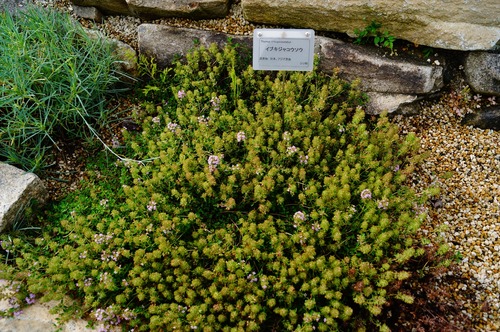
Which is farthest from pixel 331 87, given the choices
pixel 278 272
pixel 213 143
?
pixel 278 272

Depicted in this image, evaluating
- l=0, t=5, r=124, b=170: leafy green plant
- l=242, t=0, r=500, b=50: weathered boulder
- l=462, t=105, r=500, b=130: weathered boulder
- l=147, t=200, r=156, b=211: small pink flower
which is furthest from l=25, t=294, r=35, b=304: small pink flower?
l=462, t=105, r=500, b=130: weathered boulder

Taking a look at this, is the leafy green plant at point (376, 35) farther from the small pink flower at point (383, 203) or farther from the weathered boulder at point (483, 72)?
the small pink flower at point (383, 203)

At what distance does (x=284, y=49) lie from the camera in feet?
11.6

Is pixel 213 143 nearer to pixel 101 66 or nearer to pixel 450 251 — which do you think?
pixel 101 66

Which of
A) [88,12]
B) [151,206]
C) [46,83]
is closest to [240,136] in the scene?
[151,206]

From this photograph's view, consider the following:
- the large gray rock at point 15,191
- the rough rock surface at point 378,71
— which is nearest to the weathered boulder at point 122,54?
the rough rock surface at point 378,71

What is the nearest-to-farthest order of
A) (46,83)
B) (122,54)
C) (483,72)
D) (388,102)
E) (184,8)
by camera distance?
(46,83) → (483,72) → (388,102) → (122,54) → (184,8)

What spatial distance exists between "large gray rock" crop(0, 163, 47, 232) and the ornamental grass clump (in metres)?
0.25

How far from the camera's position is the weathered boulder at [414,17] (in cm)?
382

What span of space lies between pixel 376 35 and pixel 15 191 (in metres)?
3.34

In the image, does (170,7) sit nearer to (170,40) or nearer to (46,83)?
(170,40)

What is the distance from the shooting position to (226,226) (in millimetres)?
3293

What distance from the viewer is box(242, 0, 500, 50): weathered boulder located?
3.82 m

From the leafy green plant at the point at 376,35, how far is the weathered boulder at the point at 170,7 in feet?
4.39
